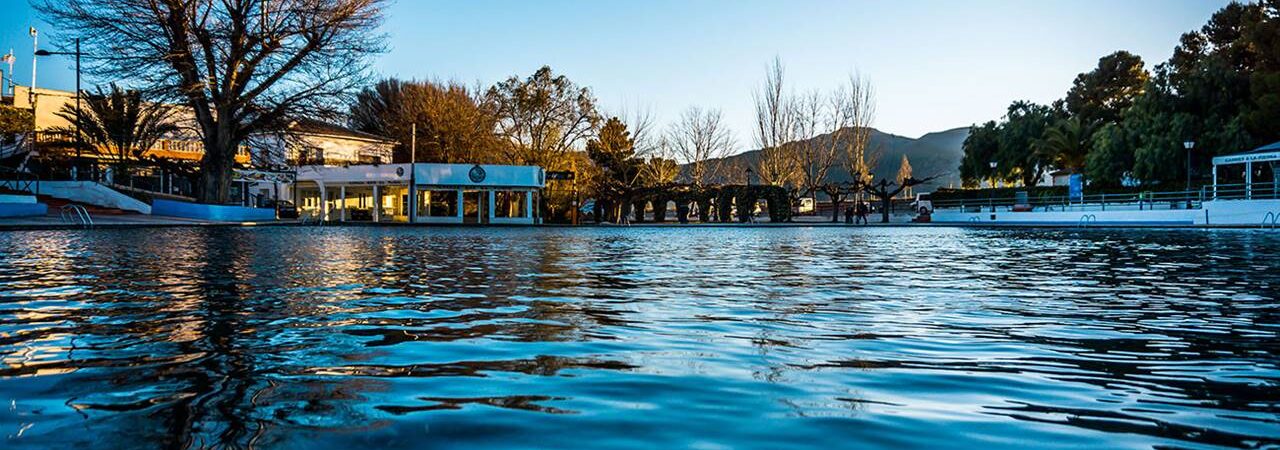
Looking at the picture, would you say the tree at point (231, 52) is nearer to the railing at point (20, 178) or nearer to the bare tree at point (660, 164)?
the railing at point (20, 178)

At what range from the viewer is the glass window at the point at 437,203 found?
51875 millimetres

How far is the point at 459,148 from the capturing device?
192ft

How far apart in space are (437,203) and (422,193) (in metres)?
1.69

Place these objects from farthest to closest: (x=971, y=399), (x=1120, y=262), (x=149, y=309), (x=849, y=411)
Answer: (x=1120, y=262), (x=149, y=309), (x=971, y=399), (x=849, y=411)

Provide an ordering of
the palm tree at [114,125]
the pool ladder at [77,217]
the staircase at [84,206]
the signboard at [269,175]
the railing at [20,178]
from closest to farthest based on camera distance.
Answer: the pool ladder at [77,217], the staircase at [84,206], the railing at [20,178], the signboard at [269,175], the palm tree at [114,125]

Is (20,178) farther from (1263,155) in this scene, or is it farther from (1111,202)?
(1263,155)

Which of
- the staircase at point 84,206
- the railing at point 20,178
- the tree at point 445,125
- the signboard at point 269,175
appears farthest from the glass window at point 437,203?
the railing at point 20,178

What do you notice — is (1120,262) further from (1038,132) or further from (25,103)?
(25,103)

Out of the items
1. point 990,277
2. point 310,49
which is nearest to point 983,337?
point 990,277

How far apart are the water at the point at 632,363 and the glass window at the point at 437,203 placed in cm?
4229

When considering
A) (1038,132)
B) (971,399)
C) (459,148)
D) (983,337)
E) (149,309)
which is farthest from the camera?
(1038,132)

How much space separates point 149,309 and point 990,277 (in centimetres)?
946

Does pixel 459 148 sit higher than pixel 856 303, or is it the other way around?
pixel 459 148

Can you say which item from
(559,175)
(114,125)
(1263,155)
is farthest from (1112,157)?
(114,125)
